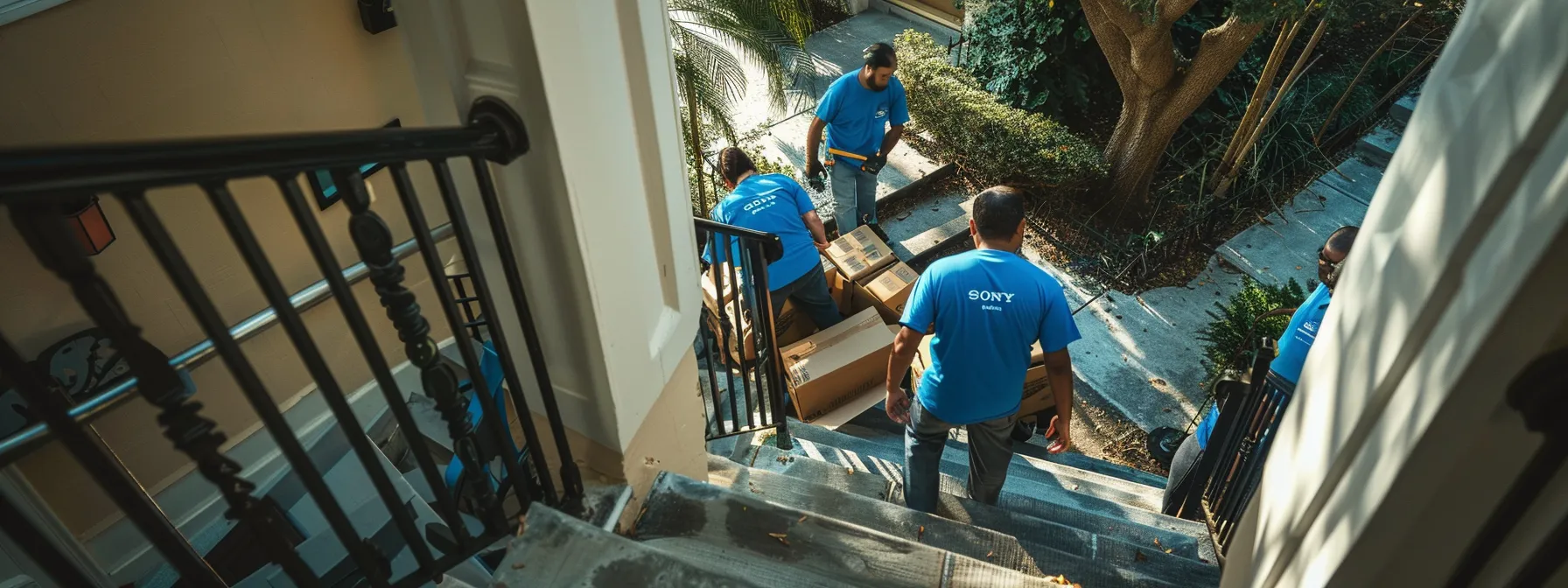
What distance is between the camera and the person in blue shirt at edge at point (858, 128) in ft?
19.8

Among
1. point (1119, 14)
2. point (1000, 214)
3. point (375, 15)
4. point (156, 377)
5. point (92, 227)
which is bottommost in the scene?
point (1119, 14)

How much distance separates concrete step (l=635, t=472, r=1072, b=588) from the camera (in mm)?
2242

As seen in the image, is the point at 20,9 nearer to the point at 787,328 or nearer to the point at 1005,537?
the point at 1005,537

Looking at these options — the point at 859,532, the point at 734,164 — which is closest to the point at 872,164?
the point at 734,164

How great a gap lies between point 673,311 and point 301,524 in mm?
1365

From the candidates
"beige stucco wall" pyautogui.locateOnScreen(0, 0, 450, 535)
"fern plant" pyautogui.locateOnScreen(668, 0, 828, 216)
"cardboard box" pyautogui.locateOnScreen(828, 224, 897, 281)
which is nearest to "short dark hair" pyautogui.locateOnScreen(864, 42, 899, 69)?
"fern plant" pyautogui.locateOnScreen(668, 0, 828, 216)

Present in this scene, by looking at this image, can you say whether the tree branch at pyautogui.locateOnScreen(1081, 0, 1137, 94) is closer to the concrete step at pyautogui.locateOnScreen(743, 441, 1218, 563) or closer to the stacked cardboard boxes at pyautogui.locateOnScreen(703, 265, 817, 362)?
the stacked cardboard boxes at pyautogui.locateOnScreen(703, 265, 817, 362)

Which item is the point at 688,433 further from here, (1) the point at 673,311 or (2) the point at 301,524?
(2) the point at 301,524

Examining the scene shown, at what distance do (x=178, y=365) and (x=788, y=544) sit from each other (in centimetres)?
147

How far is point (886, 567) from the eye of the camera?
2299mm

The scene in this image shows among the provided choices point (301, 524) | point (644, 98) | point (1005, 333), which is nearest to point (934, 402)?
point (1005, 333)

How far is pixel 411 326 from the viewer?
58.9 inches

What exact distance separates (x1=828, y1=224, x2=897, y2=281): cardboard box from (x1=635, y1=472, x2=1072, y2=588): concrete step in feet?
10.5

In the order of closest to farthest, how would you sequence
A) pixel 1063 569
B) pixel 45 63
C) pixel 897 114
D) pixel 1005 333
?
pixel 45 63 < pixel 1063 569 < pixel 1005 333 < pixel 897 114
